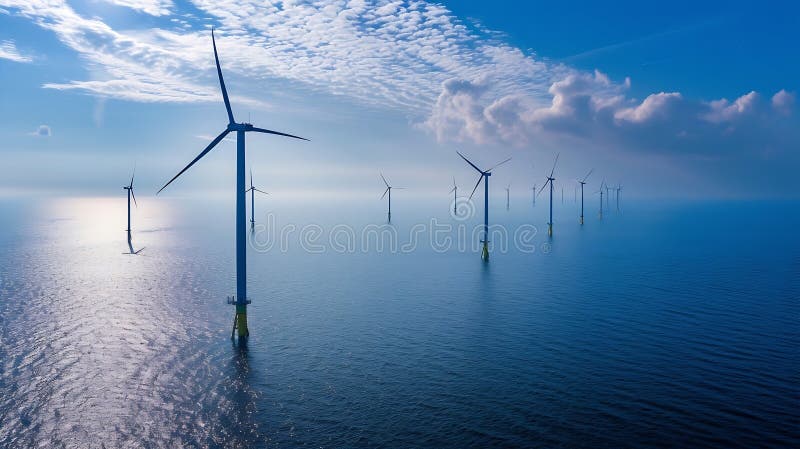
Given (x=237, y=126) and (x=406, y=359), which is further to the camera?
(x=237, y=126)

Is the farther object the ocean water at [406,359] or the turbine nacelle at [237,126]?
the turbine nacelle at [237,126]

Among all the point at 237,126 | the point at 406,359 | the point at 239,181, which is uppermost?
the point at 237,126

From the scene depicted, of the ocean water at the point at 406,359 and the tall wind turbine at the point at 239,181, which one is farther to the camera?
the tall wind turbine at the point at 239,181

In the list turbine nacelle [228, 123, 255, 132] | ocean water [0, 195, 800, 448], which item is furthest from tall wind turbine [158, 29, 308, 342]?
ocean water [0, 195, 800, 448]

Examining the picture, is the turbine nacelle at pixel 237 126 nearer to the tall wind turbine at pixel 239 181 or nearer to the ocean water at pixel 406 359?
the tall wind turbine at pixel 239 181

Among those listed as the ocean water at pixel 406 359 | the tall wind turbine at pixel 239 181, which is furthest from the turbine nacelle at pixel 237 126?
the ocean water at pixel 406 359

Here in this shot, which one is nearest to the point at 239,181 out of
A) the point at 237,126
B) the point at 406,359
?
the point at 237,126

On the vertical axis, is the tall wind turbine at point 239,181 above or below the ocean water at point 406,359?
above

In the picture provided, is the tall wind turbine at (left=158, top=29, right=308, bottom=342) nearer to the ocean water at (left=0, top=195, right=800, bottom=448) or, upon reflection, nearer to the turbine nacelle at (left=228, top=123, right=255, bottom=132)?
the turbine nacelle at (left=228, top=123, right=255, bottom=132)

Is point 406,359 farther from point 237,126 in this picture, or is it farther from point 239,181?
point 237,126

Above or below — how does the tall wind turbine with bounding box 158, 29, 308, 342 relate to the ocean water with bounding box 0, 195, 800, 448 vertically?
above
